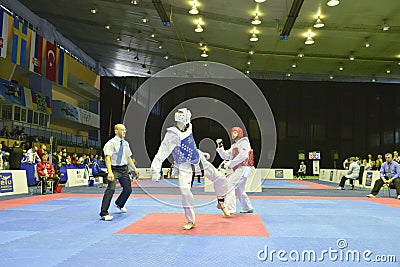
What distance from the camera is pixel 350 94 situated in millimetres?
32469

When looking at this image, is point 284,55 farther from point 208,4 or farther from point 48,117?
point 48,117

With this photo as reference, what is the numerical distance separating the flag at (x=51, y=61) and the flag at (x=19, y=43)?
275cm

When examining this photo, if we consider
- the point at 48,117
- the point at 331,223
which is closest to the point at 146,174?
the point at 48,117

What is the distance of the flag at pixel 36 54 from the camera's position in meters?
22.6

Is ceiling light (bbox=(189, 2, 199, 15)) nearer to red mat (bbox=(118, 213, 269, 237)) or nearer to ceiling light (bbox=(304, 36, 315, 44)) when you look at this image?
ceiling light (bbox=(304, 36, 315, 44))

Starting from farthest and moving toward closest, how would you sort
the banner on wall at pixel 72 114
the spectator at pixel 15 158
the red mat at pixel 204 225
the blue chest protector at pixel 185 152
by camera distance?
the banner on wall at pixel 72 114
the spectator at pixel 15 158
the blue chest protector at pixel 185 152
the red mat at pixel 204 225

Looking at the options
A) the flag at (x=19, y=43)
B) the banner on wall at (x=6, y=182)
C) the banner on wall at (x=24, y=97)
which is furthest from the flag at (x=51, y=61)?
the banner on wall at (x=6, y=182)

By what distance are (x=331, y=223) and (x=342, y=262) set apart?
297 centimetres

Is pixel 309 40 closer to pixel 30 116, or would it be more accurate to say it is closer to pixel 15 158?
pixel 15 158

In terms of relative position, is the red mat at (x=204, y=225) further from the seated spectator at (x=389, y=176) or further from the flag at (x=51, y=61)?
the flag at (x=51, y=61)

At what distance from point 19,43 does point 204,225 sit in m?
18.8

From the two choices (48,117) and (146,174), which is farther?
(48,117)

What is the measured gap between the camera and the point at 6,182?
509 inches

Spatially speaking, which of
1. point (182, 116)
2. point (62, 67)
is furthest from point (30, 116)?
point (182, 116)
